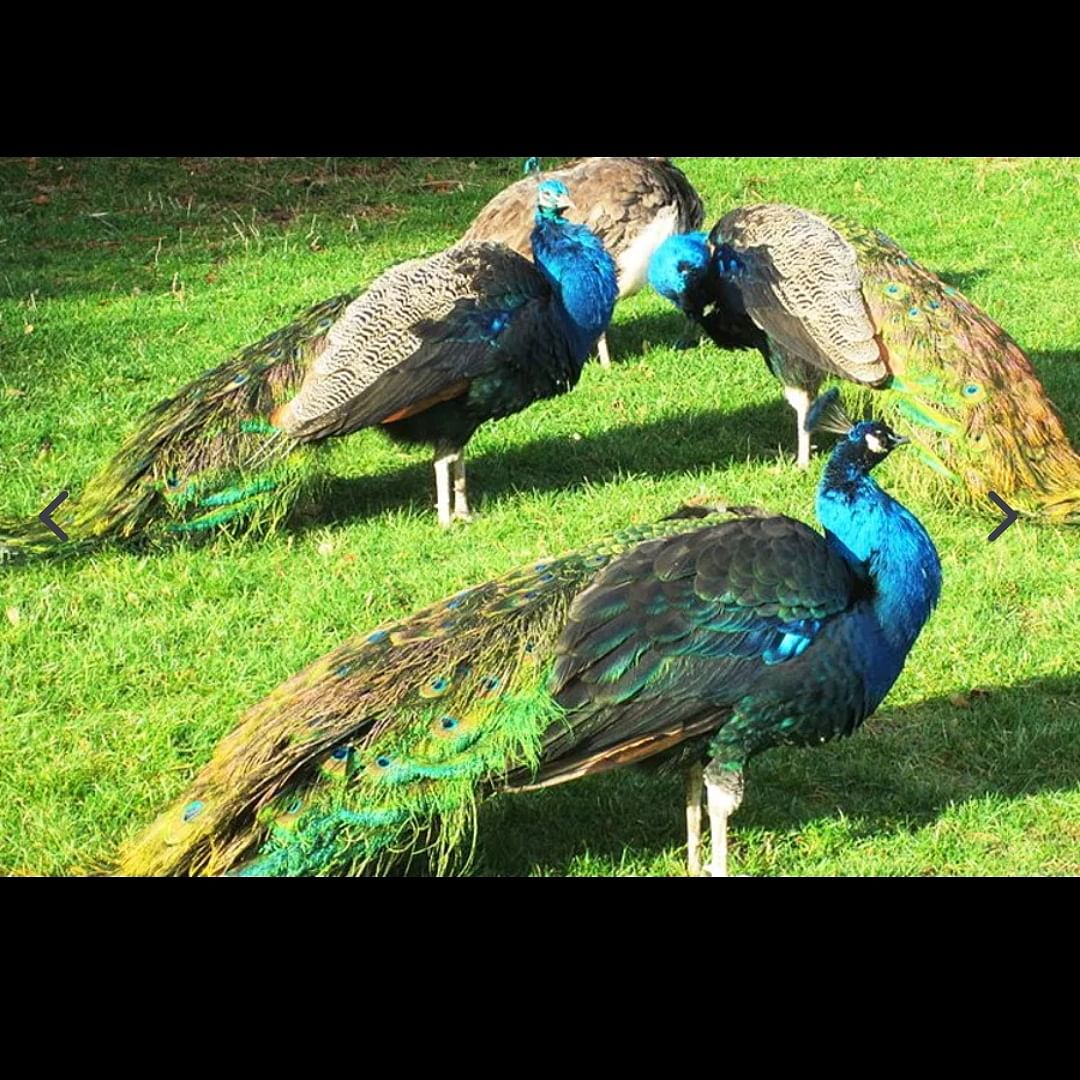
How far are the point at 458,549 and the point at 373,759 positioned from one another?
9.40ft

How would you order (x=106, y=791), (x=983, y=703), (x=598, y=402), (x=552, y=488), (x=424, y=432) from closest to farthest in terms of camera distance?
1. (x=106, y=791)
2. (x=983, y=703)
3. (x=424, y=432)
4. (x=552, y=488)
5. (x=598, y=402)

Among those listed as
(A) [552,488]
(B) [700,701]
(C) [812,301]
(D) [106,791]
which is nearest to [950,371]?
(C) [812,301]

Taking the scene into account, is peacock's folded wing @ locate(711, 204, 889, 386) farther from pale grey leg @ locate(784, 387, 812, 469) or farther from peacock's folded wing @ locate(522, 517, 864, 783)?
peacock's folded wing @ locate(522, 517, 864, 783)

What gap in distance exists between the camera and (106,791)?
199 inches

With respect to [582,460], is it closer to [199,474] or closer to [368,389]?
[368,389]

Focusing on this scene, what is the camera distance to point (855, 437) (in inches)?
185

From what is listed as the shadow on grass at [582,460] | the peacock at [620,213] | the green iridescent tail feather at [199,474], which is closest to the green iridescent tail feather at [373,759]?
the green iridescent tail feather at [199,474]

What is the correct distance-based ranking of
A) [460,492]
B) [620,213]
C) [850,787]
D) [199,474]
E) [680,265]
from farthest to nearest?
1. [620,213]
2. [680,265]
3. [460,492]
4. [199,474]
5. [850,787]

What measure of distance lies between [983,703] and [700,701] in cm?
175

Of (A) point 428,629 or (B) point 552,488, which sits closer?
(A) point 428,629

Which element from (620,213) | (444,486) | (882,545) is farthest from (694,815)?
(620,213)

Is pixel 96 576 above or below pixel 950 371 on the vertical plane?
→ below

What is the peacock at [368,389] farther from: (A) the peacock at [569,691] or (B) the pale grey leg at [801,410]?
(A) the peacock at [569,691]
